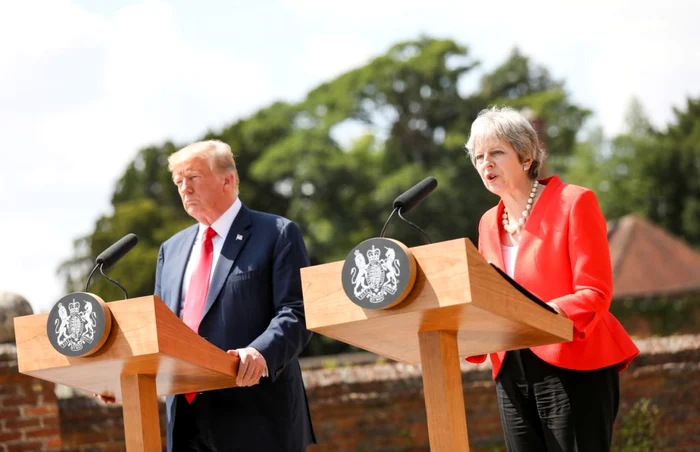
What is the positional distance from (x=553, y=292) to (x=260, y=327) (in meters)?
1.23

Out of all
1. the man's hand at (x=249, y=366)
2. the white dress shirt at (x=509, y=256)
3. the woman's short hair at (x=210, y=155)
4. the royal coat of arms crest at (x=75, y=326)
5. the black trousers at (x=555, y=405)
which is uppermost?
the woman's short hair at (x=210, y=155)

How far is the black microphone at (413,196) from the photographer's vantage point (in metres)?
3.37

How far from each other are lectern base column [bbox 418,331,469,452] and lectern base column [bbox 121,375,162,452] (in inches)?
41.6

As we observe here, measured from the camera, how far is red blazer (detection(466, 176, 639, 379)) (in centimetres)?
351

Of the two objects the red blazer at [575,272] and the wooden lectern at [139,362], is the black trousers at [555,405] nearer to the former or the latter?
the red blazer at [575,272]

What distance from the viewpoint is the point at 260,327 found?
14.0 feet

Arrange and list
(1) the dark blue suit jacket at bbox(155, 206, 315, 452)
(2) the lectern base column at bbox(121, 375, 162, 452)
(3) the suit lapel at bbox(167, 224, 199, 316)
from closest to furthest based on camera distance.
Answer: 1. (2) the lectern base column at bbox(121, 375, 162, 452)
2. (1) the dark blue suit jacket at bbox(155, 206, 315, 452)
3. (3) the suit lapel at bbox(167, 224, 199, 316)

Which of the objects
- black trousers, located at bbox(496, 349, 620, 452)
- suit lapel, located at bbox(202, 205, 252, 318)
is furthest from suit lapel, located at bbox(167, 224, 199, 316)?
black trousers, located at bbox(496, 349, 620, 452)

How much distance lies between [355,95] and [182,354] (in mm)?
45863

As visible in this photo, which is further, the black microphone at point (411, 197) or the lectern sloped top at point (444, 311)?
the black microphone at point (411, 197)

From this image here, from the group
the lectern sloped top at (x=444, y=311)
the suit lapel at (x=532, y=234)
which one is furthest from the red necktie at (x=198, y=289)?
the suit lapel at (x=532, y=234)

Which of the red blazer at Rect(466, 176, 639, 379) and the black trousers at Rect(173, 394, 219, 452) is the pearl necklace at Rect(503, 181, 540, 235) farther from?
the black trousers at Rect(173, 394, 219, 452)

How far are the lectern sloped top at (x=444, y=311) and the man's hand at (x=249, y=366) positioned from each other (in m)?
0.57

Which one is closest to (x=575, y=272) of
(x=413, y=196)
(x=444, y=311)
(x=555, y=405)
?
(x=555, y=405)
